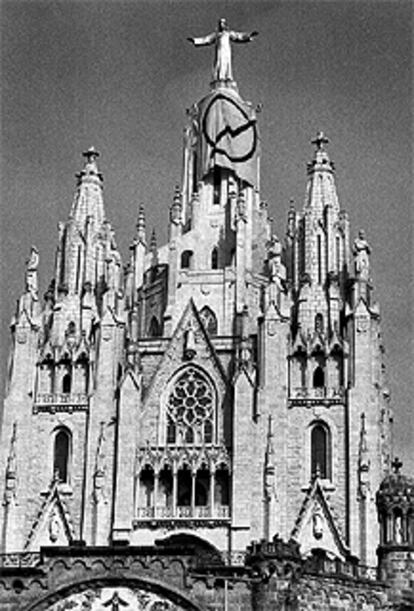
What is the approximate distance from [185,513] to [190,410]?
4.63m

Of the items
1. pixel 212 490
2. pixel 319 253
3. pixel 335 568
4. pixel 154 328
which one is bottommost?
pixel 335 568

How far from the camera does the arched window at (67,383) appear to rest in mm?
58438

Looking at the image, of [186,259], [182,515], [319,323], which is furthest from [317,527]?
[186,259]

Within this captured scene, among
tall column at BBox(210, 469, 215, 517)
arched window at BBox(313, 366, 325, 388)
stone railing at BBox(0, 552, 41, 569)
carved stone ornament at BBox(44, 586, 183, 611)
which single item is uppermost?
arched window at BBox(313, 366, 325, 388)

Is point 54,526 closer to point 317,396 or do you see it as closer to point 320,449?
point 320,449

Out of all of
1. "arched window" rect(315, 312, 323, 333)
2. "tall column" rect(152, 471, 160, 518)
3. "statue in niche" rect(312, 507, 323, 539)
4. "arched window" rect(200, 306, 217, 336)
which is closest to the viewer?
"statue in niche" rect(312, 507, 323, 539)

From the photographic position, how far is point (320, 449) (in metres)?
55.9

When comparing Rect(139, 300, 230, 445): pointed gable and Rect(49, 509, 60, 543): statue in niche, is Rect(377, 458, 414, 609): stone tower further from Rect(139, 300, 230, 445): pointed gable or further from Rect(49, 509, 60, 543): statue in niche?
Rect(49, 509, 60, 543): statue in niche

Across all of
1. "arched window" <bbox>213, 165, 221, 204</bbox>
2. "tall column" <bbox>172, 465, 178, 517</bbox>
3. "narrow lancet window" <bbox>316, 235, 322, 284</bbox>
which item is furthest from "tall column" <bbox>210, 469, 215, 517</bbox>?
"arched window" <bbox>213, 165, 221, 204</bbox>

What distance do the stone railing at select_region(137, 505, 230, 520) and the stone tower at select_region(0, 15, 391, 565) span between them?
62 millimetres

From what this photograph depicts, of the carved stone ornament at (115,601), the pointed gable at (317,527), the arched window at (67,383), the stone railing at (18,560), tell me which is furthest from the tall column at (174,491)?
the carved stone ornament at (115,601)

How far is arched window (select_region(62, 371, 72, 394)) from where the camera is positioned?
58438mm

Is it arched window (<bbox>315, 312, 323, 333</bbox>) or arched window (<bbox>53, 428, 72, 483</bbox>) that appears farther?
arched window (<bbox>315, 312, 323, 333</bbox>)

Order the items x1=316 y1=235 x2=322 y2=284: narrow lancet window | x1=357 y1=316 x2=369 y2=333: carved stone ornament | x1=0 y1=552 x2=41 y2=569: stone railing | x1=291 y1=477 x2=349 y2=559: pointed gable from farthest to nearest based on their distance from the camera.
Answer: x1=316 y1=235 x2=322 y2=284: narrow lancet window → x1=357 y1=316 x2=369 y2=333: carved stone ornament → x1=291 y1=477 x2=349 y2=559: pointed gable → x1=0 y1=552 x2=41 y2=569: stone railing
